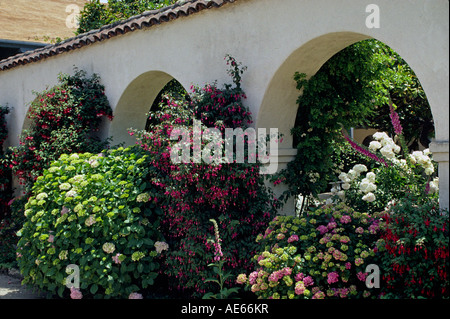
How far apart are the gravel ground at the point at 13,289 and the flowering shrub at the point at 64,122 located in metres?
1.56

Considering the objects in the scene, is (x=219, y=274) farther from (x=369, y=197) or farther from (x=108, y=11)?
(x=108, y=11)

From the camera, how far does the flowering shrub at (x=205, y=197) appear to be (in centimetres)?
524

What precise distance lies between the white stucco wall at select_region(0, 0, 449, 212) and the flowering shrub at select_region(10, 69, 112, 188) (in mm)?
258

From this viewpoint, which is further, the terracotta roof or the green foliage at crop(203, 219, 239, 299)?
the terracotta roof

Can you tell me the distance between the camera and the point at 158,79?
774 cm

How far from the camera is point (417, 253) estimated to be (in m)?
3.84

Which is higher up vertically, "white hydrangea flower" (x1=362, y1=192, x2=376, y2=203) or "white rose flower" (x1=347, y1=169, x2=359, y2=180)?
"white rose flower" (x1=347, y1=169, x2=359, y2=180)

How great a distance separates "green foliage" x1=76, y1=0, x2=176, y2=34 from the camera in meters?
14.2

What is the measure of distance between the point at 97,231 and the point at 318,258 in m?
2.53

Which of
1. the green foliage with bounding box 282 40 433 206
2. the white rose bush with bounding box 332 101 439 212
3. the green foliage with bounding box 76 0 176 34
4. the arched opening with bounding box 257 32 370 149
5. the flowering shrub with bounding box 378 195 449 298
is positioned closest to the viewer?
the flowering shrub with bounding box 378 195 449 298

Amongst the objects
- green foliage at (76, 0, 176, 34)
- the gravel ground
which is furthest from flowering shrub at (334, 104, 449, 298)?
green foliage at (76, 0, 176, 34)

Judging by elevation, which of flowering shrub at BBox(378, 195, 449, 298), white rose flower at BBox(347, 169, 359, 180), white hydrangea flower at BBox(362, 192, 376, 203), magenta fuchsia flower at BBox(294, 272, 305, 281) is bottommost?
magenta fuchsia flower at BBox(294, 272, 305, 281)
